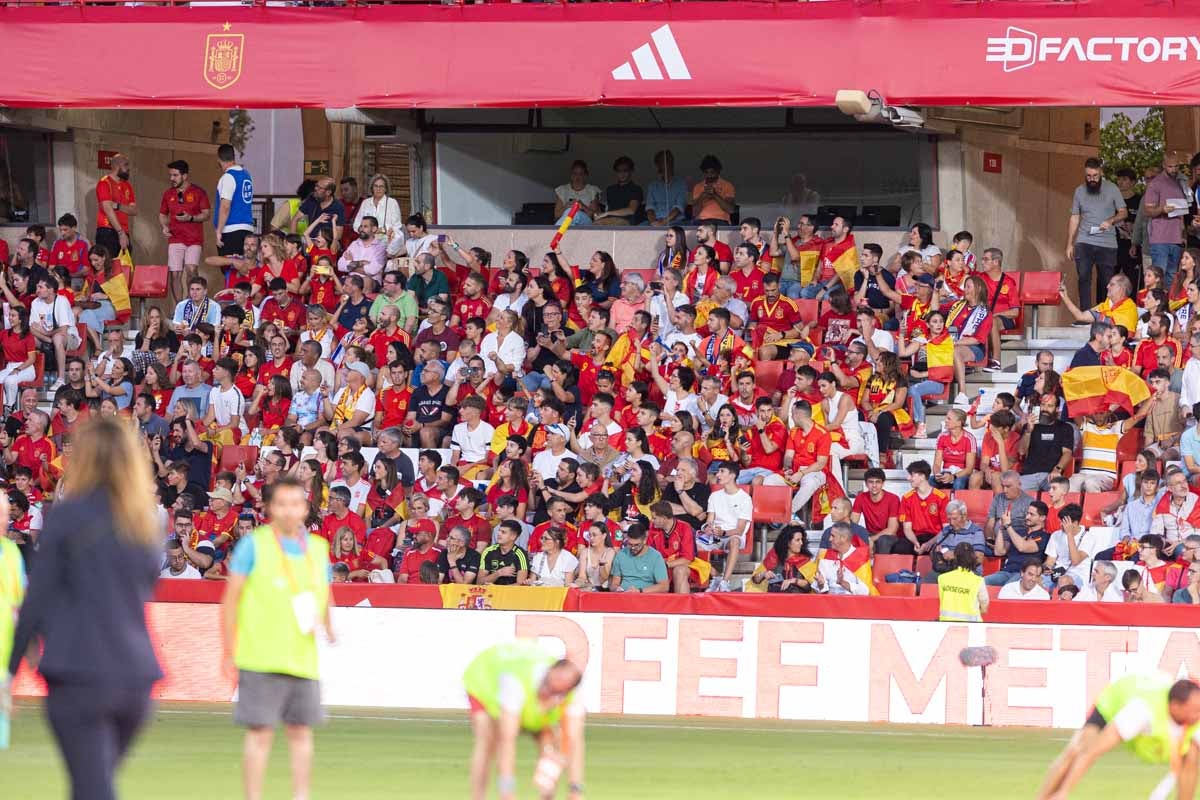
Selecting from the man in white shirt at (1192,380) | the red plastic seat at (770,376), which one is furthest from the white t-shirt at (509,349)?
the man in white shirt at (1192,380)

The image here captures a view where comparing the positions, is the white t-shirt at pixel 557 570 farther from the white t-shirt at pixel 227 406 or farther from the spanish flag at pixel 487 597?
the white t-shirt at pixel 227 406

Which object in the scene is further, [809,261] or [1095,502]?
[809,261]

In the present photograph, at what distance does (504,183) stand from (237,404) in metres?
6.10

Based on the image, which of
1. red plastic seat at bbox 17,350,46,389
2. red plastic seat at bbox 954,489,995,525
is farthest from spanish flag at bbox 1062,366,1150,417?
red plastic seat at bbox 17,350,46,389

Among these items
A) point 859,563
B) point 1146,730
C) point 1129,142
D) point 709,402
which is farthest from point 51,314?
point 1129,142

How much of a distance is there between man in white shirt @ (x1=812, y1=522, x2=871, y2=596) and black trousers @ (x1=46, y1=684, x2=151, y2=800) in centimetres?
1284

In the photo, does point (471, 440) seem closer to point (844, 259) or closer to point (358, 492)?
point (358, 492)

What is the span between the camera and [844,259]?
A: 22.8 meters

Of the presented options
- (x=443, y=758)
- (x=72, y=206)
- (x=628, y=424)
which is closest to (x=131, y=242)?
(x=72, y=206)

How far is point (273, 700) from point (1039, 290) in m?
16.1

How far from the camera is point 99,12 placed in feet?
76.0

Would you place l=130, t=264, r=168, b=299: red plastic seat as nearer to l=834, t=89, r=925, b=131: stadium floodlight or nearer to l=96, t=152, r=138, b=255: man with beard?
l=96, t=152, r=138, b=255: man with beard

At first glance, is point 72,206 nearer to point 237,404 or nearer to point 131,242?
point 131,242

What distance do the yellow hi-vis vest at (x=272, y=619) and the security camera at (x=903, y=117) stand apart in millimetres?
14856
